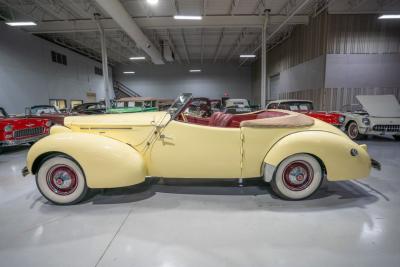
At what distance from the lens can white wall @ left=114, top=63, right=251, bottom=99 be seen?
24250 millimetres

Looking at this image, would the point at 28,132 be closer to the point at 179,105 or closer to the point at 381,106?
the point at 179,105

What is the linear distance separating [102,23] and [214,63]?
14506 millimetres

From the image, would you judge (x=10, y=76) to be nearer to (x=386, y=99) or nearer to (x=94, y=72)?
(x=94, y=72)

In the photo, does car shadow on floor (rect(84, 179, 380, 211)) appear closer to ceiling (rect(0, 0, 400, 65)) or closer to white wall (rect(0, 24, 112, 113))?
ceiling (rect(0, 0, 400, 65))

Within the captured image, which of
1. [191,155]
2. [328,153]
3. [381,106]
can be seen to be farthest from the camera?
[381,106]

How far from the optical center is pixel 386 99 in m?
7.51

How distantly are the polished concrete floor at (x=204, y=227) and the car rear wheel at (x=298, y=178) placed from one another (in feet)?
0.42

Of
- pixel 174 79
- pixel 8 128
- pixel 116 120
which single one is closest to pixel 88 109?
pixel 8 128

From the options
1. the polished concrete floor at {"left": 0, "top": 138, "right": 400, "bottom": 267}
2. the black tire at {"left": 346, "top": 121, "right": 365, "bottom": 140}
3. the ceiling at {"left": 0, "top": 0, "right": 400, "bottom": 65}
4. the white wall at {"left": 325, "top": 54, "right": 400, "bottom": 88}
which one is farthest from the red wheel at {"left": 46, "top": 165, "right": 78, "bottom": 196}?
the white wall at {"left": 325, "top": 54, "right": 400, "bottom": 88}

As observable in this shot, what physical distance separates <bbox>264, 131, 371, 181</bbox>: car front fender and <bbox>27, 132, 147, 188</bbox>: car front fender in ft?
5.57

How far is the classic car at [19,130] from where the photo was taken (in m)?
5.64

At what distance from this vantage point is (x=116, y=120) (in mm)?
3154

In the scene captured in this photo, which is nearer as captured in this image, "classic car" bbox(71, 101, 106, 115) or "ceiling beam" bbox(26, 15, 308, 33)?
"classic car" bbox(71, 101, 106, 115)

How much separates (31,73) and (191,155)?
13.8 m
